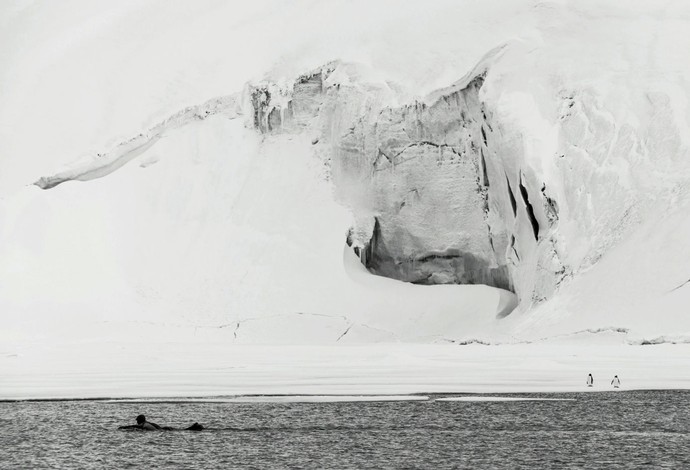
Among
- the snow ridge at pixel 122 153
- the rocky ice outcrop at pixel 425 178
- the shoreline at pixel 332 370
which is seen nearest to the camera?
the shoreline at pixel 332 370

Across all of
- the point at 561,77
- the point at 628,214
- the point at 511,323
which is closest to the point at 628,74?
the point at 561,77

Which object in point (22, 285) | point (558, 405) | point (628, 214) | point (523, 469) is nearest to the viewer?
point (523, 469)

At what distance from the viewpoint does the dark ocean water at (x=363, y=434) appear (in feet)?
60.0

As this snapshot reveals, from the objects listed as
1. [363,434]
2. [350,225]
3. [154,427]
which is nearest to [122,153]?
[350,225]

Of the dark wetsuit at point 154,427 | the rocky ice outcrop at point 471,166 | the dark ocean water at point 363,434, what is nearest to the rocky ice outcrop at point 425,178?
the rocky ice outcrop at point 471,166

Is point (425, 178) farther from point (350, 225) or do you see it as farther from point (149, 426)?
point (149, 426)

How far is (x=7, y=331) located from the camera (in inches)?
1964

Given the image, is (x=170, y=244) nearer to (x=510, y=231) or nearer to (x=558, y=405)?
(x=510, y=231)

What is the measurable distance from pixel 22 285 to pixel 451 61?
68.4 feet

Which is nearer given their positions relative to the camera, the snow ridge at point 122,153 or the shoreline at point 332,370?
the shoreline at point 332,370

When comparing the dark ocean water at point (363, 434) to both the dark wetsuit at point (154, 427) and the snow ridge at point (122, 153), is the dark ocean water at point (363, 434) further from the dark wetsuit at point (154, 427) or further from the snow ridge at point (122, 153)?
the snow ridge at point (122, 153)

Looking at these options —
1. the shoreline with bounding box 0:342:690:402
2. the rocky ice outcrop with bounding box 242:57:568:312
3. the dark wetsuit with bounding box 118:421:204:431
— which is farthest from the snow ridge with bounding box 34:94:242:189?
the dark wetsuit with bounding box 118:421:204:431

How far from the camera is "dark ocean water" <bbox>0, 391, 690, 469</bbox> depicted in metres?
18.3

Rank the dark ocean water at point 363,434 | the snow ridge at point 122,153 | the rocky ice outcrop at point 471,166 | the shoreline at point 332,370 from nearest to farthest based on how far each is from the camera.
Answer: the dark ocean water at point 363,434 → the shoreline at point 332,370 → the rocky ice outcrop at point 471,166 → the snow ridge at point 122,153
